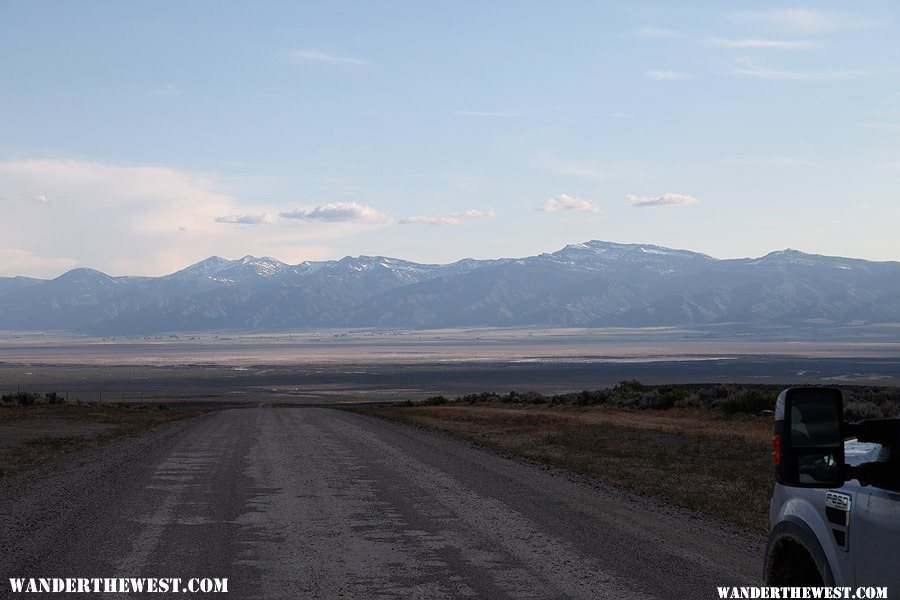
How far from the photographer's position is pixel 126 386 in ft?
357

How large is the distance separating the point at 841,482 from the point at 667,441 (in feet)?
75.9

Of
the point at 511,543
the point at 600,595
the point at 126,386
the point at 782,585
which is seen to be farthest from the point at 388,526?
→ the point at 126,386

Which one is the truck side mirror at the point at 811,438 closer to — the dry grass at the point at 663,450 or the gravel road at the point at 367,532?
the gravel road at the point at 367,532

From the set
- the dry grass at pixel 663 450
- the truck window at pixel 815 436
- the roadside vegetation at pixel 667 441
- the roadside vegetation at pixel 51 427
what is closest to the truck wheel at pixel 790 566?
the truck window at pixel 815 436

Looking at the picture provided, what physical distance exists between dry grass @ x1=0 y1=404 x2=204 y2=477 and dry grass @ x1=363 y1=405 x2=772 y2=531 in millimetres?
12578

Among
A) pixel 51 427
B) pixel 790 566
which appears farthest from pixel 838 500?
pixel 51 427

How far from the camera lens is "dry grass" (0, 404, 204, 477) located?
2623 centimetres

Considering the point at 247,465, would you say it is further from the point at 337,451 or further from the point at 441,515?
the point at 441,515

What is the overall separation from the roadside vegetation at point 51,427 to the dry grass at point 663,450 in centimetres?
1266

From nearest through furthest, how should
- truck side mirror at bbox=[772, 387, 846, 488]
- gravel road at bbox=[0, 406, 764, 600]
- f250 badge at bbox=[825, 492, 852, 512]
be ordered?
truck side mirror at bbox=[772, 387, 846, 488]
f250 badge at bbox=[825, 492, 852, 512]
gravel road at bbox=[0, 406, 764, 600]

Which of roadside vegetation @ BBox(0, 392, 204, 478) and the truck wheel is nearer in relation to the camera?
the truck wheel

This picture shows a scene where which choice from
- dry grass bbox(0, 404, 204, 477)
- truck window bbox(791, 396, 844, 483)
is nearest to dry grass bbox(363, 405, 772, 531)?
truck window bbox(791, 396, 844, 483)

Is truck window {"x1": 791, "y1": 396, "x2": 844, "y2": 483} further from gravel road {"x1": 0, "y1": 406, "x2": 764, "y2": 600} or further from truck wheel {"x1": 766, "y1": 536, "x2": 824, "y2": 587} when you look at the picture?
gravel road {"x1": 0, "y1": 406, "x2": 764, "y2": 600}

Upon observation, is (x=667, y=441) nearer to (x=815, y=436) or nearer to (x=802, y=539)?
(x=802, y=539)
